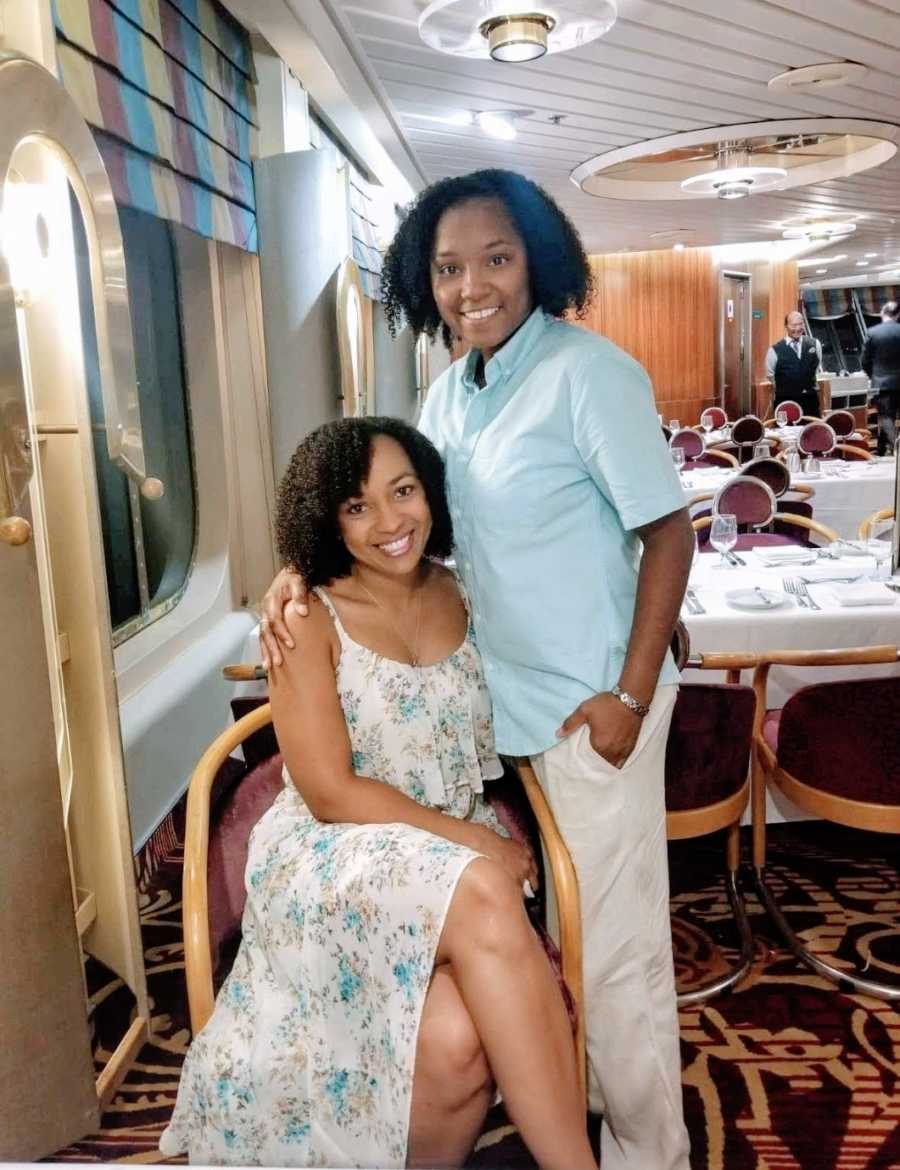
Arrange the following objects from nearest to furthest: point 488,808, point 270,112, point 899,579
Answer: point 488,808 → point 899,579 → point 270,112

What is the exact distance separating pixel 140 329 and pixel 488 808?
258 centimetres

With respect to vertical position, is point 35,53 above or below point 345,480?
above

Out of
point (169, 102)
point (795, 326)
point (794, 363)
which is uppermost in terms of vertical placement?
point (169, 102)

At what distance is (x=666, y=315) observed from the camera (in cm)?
1302

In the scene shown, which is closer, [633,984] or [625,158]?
[633,984]

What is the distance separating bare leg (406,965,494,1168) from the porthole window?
2.23 m

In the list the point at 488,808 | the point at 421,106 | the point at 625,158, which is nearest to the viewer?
the point at 488,808

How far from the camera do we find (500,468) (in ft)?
5.09

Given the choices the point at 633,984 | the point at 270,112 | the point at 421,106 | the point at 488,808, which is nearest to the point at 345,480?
the point at 488,808

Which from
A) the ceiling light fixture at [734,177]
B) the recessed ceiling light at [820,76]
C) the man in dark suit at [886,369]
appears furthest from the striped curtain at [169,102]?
the man in dark suit at [886,369]

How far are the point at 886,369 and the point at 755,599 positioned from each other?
824 centimetres

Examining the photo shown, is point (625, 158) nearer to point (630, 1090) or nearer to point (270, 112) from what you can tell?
point (270, 112)

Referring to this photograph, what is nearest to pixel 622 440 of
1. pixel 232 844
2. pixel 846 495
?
pixel 232 844

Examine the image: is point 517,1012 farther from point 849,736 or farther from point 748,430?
point 748,430
